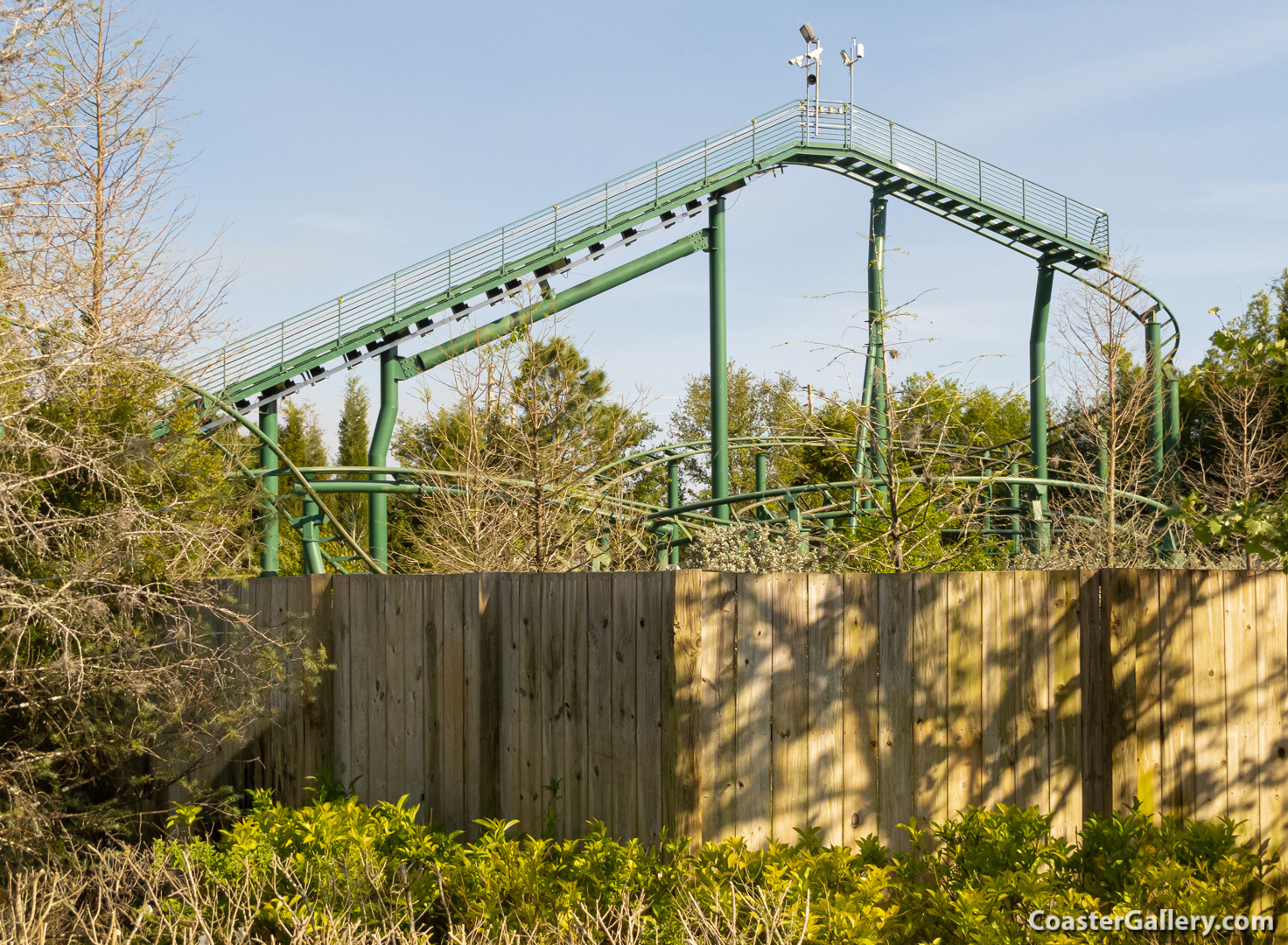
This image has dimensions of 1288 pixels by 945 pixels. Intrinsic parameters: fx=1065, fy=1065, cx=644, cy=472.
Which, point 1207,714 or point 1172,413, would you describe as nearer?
point 1207,714

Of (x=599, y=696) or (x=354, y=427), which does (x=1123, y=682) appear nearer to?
(x=599, y=696)

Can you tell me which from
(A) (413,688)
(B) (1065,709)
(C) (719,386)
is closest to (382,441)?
(C) (719,386)

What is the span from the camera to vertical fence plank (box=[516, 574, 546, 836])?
16.0ft

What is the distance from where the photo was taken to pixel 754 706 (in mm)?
4301

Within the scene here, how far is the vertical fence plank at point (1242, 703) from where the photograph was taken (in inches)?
179

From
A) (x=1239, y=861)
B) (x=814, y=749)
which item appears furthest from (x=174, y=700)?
(x=1239, y=861)

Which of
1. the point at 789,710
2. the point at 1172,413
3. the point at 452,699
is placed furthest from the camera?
the point at 1172,413

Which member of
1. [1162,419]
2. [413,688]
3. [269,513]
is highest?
[1162,419]

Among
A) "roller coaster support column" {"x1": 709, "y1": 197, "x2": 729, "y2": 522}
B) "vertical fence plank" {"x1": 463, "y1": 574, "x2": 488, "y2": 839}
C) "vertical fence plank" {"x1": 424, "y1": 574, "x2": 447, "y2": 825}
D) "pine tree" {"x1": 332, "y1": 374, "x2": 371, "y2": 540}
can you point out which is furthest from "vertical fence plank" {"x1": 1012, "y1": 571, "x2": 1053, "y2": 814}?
"pine tree" {"x1": 332, "y1": 374, "x2": 371, "y2": 540}

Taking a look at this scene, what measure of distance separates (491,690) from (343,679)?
126 cm

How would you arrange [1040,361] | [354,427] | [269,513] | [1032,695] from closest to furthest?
[1032,695], [269,513], [1040,361], [354,427]

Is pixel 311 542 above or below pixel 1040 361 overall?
below

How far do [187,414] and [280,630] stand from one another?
144cm

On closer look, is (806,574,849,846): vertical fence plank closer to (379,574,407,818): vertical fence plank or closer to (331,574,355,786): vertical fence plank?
(379,574,407,818): vertical fence plank
